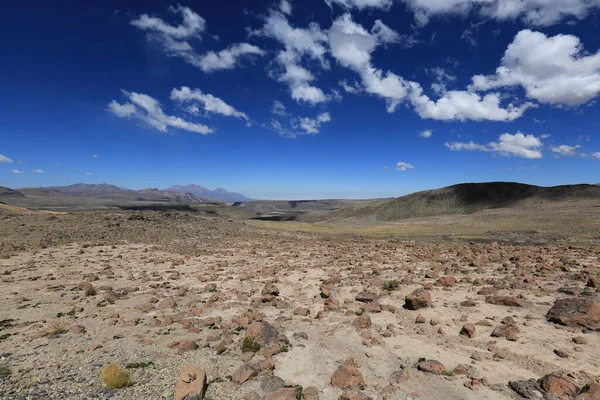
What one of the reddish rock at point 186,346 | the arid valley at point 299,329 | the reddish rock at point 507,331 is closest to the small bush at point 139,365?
the arid valley at point 299,329

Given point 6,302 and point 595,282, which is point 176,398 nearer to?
point 6,302

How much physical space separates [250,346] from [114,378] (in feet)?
10.1

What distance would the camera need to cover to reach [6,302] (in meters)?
10.8

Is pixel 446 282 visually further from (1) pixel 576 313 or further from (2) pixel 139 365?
(2) pixel 139 365

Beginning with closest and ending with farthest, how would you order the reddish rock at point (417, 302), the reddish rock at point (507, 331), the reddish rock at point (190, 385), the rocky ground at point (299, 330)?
the reddish rock at point (190, 385)
the rocky ground at point (299, 330)
the reddish rock at point (507, 331)
the reddish rock at point (417, 302)

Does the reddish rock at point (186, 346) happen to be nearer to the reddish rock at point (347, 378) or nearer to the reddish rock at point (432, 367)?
the reddish rock at point (347, 378)

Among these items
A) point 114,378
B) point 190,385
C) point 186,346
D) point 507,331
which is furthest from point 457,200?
point 114,378

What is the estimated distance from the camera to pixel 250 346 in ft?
25.6

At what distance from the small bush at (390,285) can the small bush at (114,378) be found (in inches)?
416

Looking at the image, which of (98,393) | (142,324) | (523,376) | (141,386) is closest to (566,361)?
(523,376)

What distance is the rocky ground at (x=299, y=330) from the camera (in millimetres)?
6223

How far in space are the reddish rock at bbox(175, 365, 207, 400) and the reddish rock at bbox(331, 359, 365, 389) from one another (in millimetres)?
2751

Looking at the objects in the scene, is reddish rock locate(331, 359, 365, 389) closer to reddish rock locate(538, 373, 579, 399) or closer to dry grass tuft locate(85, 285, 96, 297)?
reddish rock locate(538, 373, 579, 399)

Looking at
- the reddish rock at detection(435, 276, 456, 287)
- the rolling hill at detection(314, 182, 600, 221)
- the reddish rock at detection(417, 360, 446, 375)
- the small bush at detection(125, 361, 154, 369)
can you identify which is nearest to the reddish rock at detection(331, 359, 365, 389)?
the reddish rock at detection(417, 360, 446, 375)
